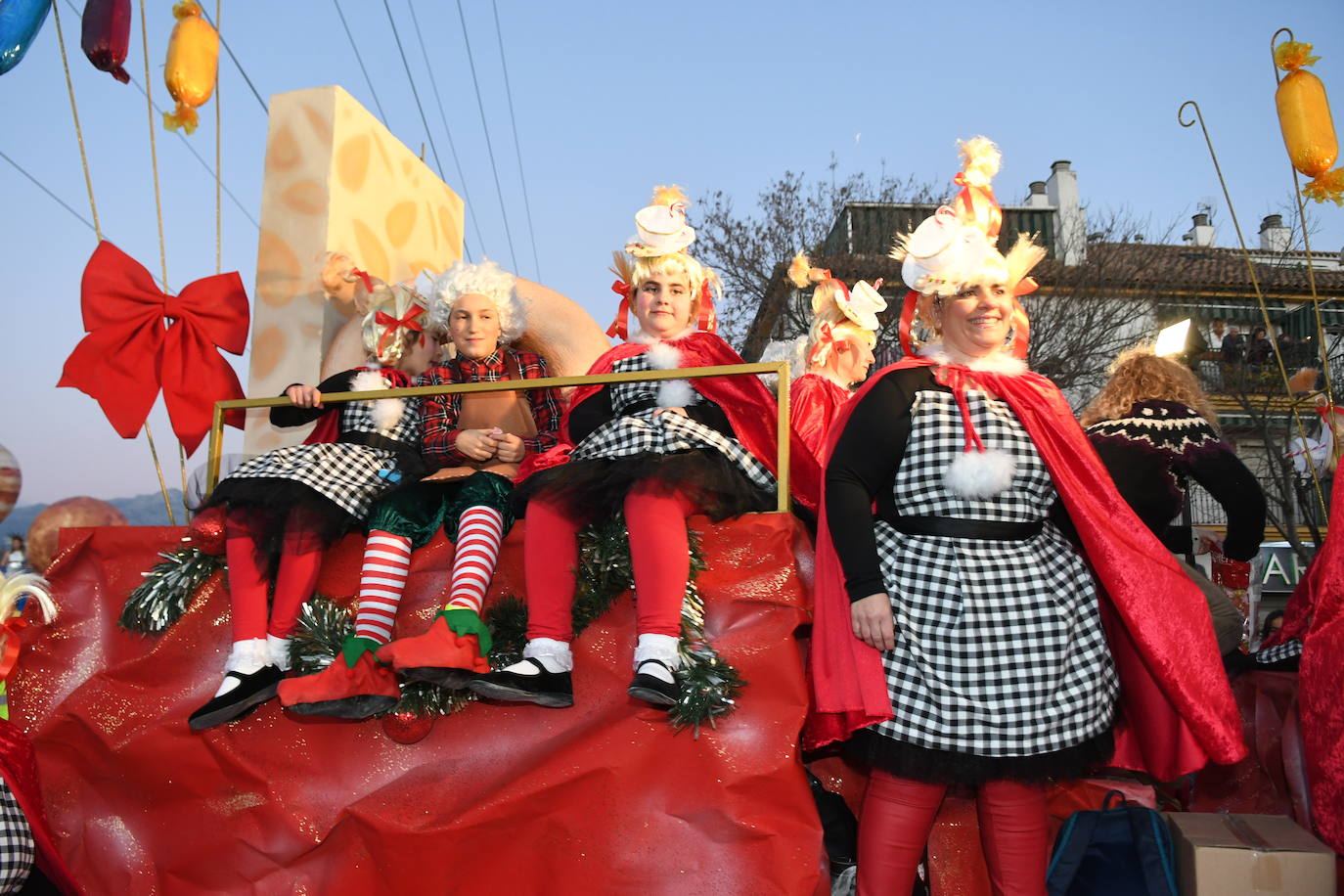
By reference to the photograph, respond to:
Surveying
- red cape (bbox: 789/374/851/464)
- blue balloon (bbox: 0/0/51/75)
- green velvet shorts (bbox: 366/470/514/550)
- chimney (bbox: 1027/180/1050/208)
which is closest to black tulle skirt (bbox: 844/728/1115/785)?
green velvet shorts (bbox: 366/470/514/550)

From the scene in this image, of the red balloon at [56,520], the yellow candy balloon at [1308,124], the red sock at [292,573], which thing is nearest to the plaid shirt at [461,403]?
the red sock at [292,573]

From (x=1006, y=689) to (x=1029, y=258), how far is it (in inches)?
49.8

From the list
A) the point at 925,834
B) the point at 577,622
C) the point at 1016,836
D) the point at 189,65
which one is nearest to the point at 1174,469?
the point at 1016,836

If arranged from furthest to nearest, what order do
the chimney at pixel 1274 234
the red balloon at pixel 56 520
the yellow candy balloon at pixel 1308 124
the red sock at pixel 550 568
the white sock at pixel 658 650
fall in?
the chimney at pixel 1274 234, the red balloon at pixel 56 520, the yellow candy balloon at pixel 1308 124, the red sock at pixel 550 568, the white sock at pixel 658 650

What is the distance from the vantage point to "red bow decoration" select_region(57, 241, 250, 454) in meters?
4.17

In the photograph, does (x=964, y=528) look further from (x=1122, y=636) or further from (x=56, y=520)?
(x=56, y=520)

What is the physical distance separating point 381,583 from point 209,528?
2.03ft

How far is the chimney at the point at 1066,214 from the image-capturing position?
774 inches

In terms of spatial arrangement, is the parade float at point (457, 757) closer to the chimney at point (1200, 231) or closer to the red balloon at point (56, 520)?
the red balloon at point (56, 520)

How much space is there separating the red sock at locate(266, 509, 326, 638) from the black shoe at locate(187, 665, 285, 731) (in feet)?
0.52

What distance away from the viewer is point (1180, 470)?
11.7 ft

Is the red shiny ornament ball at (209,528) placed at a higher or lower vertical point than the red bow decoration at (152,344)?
lower

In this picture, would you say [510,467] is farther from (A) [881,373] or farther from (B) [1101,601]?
(B) [1101,601]

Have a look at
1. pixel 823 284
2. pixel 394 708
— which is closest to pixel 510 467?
pixel 394 708
